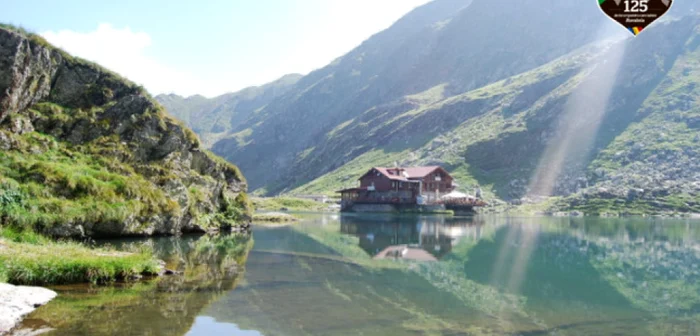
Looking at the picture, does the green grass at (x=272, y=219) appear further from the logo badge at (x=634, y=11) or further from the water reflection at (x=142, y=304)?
the logo badge at (x=634, y=11)

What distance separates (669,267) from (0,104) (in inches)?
1941

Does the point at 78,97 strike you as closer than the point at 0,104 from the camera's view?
No

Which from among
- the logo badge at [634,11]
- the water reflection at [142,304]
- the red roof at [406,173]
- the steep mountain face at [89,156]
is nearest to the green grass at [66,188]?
the steep mountain face at [89,156]

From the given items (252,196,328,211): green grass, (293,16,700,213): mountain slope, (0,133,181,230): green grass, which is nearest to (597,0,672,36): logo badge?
(0,133,181,230): green grass

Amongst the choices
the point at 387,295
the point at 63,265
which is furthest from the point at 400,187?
the point at 63,265

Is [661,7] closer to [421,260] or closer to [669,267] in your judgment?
[669,267]

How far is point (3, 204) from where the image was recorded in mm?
27547

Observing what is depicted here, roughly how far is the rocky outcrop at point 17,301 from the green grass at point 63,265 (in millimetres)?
1611

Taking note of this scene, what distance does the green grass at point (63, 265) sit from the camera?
17.9 meters

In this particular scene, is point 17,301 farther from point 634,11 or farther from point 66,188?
point 634,11

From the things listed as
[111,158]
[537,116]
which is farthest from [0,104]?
[537,116]

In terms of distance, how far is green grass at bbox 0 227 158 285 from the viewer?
58.7 feet

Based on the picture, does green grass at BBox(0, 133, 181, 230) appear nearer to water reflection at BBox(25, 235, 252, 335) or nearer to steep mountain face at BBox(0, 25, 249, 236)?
steep mountain face at BBox(0, 25, 249, 236)

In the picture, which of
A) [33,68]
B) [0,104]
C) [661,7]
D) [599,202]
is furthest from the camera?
[599,202]
